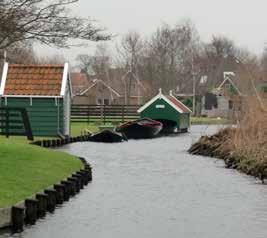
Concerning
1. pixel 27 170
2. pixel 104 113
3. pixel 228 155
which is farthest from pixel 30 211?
pixel 104 113

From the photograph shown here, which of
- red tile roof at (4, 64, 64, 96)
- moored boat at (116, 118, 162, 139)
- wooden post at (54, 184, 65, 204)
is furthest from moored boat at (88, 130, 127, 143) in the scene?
wooden post at (54, 184, 65, 204)

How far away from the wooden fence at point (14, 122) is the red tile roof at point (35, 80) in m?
2.29

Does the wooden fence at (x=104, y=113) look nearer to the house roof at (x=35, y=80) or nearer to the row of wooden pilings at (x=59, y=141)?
the row of wooden pilings at (x=59, y=141)

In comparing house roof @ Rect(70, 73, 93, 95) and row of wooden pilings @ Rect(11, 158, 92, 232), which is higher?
house roof @ Rect(70, 73, 93, 95)

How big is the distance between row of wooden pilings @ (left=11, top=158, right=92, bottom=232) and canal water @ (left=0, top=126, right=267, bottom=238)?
0.18 metres

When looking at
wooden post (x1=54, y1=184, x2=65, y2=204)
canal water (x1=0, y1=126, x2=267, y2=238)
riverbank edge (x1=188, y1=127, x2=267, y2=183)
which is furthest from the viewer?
riverbank edge (x1=188, y1=127, x2=267, y2=183)

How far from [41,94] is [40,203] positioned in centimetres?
2162

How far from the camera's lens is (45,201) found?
47.6 feet

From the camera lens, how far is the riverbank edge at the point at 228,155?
22.8 m

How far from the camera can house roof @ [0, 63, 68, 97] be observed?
116 ft

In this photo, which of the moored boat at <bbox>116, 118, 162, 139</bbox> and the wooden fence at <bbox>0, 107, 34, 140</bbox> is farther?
the moored boat at <bbox>116, 118, 162, 139</bbox>

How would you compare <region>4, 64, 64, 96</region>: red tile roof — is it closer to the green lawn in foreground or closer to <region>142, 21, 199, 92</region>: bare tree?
the green lawn in foreground

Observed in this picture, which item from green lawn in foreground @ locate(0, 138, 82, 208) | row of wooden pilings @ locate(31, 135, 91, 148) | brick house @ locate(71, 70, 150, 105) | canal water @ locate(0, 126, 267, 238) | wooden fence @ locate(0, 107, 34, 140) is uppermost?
brick house @ locate(71, 70, 150, 105)

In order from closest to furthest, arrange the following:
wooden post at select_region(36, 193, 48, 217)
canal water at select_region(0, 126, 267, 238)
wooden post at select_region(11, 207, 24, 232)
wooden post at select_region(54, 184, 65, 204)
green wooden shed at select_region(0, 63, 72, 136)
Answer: wooden post at select_region(11, 207, 24, 232) < canal water at select_region(0, 126, 267, 238) < wooden post at select_region(36, 193, 48, 217) < wooden post at select_region(54, 184, 65, 204) < green wooden shed at select_region(0, 63, 72, 136)
